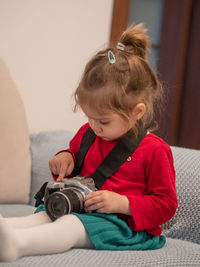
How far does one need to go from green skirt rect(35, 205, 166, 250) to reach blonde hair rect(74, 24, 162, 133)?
0.87 feet

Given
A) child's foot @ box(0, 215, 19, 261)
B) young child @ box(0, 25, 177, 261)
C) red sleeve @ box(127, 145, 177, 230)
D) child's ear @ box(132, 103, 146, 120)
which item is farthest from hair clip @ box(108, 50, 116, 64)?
child's foot @ box(0, 215, 19, 261)

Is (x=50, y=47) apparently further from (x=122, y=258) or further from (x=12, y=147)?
(x=122, y=258)

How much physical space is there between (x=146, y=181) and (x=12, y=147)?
2.06ft

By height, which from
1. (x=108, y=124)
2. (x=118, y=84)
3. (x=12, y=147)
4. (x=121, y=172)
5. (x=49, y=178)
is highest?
(x=118, y=84)

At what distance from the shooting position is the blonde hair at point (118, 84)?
117cm

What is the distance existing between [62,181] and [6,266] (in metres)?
0.33

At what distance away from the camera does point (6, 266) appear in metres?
0.95

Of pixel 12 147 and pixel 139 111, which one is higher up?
pixel 139 111

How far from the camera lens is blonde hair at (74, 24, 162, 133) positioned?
117 cm

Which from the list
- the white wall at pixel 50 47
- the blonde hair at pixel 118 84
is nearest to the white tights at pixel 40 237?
the blonde hair at pixel 118 84

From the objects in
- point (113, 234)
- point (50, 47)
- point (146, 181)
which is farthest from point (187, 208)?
point (50, 47)

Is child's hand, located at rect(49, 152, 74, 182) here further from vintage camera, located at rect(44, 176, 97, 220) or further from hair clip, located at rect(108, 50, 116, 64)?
hair clip, located at rect(108, 50, 116, 64)

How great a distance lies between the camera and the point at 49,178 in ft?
5.58

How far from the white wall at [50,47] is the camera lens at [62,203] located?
3.71 feet
